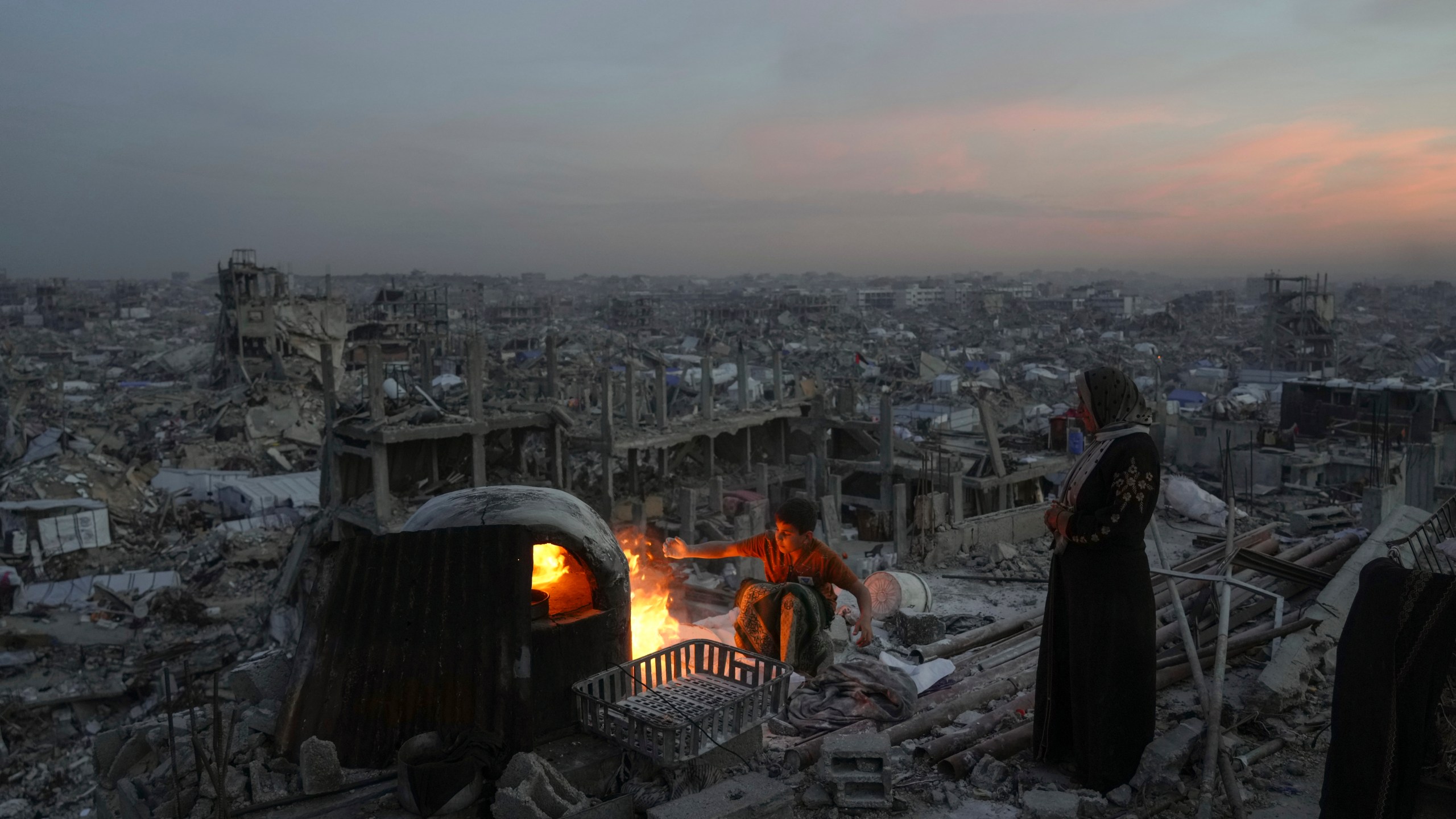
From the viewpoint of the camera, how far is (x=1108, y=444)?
12.6 ft

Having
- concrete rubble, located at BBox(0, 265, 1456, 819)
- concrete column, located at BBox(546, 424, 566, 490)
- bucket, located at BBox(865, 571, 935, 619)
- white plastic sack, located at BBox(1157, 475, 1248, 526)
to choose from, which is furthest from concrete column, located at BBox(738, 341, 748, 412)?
bucket, located at BBox(865, 571, 935, 619)

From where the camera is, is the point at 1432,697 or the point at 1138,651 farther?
the point at 1138,651

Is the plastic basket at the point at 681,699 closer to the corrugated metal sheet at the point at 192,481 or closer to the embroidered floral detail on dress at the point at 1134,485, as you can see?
the embroidered floral detail on dress at the point at 1134,485

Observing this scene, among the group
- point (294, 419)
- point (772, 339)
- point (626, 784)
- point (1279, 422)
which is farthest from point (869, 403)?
point (626, 784)

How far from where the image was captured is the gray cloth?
→ 16.4ft

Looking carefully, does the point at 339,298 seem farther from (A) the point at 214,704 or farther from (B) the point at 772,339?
(A) the point at 214,704

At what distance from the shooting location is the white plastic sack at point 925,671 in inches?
217

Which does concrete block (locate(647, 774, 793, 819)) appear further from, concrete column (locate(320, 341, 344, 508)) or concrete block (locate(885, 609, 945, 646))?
concrete column (locate(320, 341, 344, 508))

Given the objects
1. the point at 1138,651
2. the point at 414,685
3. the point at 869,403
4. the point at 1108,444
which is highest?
the point at 1108,444

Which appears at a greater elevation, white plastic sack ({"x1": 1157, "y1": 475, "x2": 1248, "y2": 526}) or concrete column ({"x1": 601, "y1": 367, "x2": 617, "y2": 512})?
concrete column ({"x1": 601, "y1": 367, "x2": 617, "y2": 512})

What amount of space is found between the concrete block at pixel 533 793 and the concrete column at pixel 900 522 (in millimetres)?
8808

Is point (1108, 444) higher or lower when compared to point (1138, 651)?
higher

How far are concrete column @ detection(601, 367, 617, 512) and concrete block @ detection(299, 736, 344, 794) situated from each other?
1392 cm

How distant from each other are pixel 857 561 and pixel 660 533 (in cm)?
481
